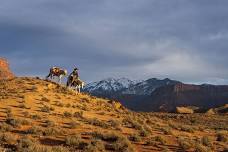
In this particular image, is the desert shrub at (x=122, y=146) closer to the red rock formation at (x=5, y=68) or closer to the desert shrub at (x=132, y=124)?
the desert shrub at (x=132, y=124)

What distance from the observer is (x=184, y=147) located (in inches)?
1204

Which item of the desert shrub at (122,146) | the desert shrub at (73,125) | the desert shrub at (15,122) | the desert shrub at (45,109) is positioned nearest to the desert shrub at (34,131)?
the desert shrub at (15,122)

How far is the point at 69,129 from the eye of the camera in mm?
34656

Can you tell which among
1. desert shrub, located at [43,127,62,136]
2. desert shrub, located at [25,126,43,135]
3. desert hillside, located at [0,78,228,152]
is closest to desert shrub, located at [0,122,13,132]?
desert hillside, located at [0,78,228,152]

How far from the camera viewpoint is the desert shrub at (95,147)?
25.8 m

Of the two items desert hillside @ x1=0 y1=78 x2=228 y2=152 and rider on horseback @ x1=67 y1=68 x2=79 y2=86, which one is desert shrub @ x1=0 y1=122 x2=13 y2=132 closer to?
desert hillside @ x1=0 y1=78 x2=228 y2=152

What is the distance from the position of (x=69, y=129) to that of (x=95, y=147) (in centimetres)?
860

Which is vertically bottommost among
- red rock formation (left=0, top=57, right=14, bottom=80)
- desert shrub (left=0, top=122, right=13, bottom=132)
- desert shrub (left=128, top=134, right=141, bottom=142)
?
desert shrub (left=128, top=134, right=141, bottom=142)

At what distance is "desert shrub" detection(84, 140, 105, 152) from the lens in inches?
1017

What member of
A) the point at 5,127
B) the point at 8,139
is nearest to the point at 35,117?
the point at 5,127

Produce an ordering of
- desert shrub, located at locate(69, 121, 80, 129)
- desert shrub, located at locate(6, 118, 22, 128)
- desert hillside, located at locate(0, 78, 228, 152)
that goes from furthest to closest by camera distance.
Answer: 1. desert shrub, located at locate(69, 121, 80, 129)
2. desert shrub, located at locate(6, 118, 22, 128)
3. desert hillside, located at locate(0, 78, 228, 152)

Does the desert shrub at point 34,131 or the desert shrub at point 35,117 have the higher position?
the desert shrub at point 35,117

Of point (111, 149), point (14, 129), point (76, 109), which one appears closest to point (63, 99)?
point (76, 109)

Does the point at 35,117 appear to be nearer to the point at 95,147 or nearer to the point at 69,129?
the point at 69,129
